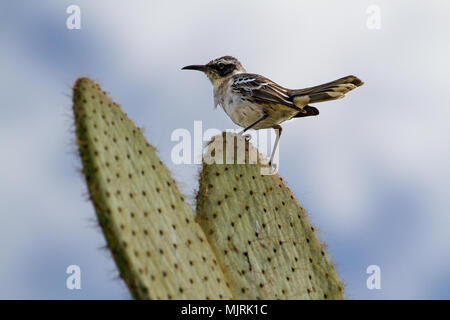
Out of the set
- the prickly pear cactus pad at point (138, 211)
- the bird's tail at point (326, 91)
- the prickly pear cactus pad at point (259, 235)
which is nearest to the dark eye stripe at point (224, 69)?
the bird's tail at point (326, 91)

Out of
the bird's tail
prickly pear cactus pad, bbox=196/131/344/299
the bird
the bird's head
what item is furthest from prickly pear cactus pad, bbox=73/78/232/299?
the bird's head

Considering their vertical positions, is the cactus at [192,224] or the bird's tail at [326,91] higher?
the bird's tail at [326,91]

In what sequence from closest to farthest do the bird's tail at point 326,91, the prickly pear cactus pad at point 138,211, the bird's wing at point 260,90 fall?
the prickly pear cactus pad at point 138,211
the bird's tail at point 326,91
the bird's wing at point 260,90

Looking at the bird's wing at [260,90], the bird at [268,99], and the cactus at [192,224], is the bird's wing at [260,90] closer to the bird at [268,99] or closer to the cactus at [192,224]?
the bird at [268,99]

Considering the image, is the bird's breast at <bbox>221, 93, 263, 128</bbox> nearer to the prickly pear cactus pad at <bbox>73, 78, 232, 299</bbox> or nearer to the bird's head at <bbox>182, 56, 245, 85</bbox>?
the bird's head at <bbox>182, 56, 245, 85</bbox>

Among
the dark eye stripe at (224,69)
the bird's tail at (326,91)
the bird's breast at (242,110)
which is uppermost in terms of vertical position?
the dark eye stripe at (224,69)
